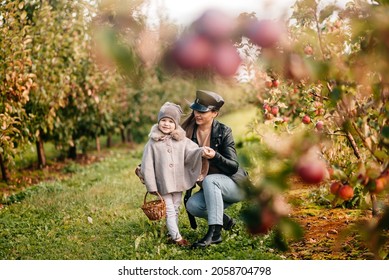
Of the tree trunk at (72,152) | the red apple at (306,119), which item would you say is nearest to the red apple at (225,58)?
the red apple at (306,119)

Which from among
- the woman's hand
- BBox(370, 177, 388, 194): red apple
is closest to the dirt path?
the woman's hand

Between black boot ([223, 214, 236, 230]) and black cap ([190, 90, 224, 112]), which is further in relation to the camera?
black boot ([223, 214, 236, 230])

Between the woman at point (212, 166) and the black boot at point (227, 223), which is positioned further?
the black boot at point (227, 223)

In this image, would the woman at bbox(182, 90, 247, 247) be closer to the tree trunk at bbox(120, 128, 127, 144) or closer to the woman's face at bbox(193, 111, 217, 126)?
the woman's face at bbox(193, 111, 217, 126)

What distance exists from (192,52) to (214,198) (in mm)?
2224

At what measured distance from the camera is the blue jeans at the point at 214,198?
3.16 metres

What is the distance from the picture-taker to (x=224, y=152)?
3232 millimetres

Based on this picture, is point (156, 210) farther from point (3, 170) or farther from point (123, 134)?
point (123, 134)

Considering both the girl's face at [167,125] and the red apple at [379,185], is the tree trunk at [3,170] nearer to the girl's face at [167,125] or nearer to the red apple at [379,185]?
the girl's face at [167,125]

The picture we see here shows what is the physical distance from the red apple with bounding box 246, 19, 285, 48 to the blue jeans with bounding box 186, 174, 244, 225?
2.04 metres

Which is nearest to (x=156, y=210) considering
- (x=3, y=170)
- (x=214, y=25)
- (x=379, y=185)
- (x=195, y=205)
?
(x=195, y=205)

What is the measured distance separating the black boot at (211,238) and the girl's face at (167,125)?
0.62 m

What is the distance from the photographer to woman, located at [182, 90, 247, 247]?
10.3 ft

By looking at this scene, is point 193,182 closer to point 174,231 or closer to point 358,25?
point 174,231
